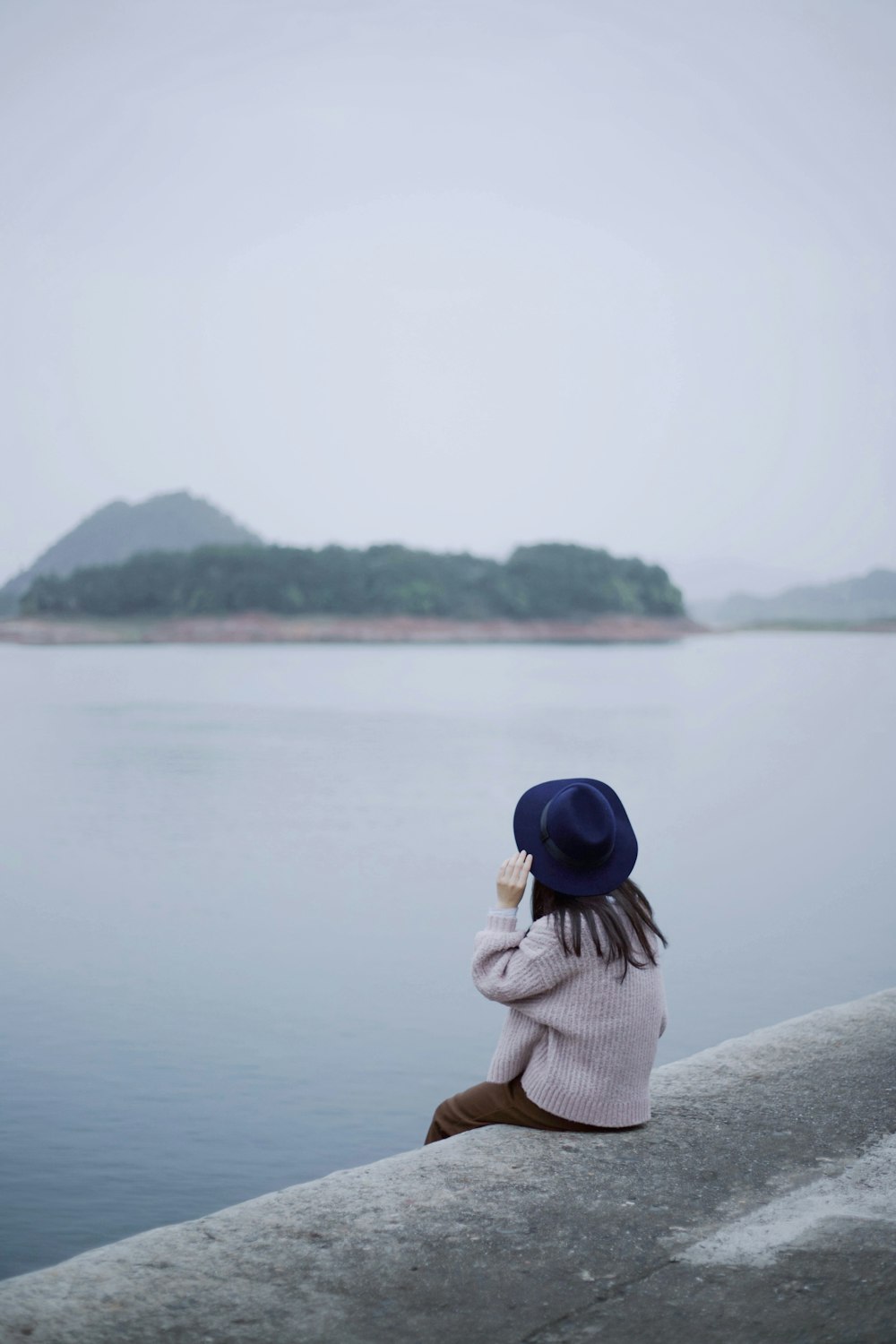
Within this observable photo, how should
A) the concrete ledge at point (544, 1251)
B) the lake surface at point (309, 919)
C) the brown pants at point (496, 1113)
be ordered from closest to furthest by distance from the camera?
the concrete ledge at point (544, 1251)
the brown pants at point (496, 1113)
the lake surface at point (309, 919)

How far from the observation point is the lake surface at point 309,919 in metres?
4.83

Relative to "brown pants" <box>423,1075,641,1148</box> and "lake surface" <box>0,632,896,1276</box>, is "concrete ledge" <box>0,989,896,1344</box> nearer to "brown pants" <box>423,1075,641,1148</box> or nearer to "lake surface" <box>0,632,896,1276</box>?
"brown pants" <box>423,1075,641,1148</box>

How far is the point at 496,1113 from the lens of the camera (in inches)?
114

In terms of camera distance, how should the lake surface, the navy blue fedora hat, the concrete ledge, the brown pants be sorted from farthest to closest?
the lake surface, the brown pants, the navy blue fedora hat, the concrete ledge

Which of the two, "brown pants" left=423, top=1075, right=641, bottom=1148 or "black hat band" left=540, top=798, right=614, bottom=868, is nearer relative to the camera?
"black hat band" left=540, top=798, right=614, bottom=868

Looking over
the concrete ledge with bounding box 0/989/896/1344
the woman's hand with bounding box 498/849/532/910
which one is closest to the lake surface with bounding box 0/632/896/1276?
the concrete ledge with bounding box 0/989/896/1344

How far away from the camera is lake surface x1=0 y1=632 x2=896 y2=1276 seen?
15.9 ft

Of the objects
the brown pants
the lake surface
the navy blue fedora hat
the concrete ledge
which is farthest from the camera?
the lake surface

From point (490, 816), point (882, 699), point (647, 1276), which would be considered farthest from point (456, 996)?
point (882, 699)

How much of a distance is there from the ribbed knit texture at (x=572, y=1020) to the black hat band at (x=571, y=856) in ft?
0.46

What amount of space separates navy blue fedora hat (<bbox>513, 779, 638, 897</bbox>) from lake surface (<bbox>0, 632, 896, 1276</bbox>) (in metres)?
2.24

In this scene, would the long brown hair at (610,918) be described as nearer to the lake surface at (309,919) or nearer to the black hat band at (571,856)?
the black hat band at (571,856)

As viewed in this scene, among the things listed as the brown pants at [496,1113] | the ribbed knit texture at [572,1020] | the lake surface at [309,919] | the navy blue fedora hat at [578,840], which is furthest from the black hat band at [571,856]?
the lake surface at [309,919]

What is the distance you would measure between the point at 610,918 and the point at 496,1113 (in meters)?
0.56
